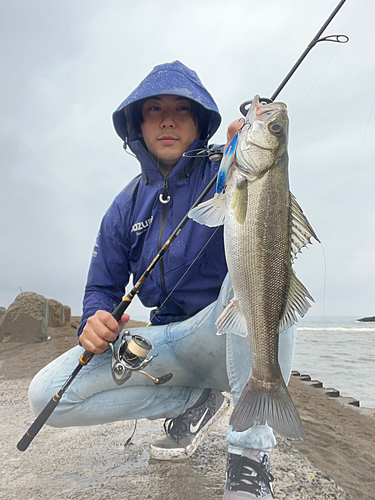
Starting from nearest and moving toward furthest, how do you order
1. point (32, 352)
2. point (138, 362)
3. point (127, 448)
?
1. point (138, 362)
2. point (127, 448)
3. point (32, 352)

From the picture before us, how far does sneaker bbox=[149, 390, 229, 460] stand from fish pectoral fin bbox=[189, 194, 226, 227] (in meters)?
1.43

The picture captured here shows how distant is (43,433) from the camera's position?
313 centimetres

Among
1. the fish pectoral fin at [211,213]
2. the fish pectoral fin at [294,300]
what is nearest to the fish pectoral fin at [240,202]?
the fish pectoral fin at [211,213]

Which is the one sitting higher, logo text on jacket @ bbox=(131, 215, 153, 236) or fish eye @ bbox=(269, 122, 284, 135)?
fish eye @ bbox=(269, 122, 284, 135)

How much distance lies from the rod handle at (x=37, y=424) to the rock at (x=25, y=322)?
8128 mm

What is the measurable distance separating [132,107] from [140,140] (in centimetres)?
29

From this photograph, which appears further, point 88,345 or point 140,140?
point 140,140

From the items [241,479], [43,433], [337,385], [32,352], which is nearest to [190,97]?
[241,479]

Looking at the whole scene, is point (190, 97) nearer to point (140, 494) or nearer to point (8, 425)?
point (140, 494)

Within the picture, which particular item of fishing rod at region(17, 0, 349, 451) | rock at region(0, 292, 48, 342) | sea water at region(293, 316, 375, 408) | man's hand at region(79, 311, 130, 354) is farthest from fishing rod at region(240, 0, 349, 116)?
rock at region(0, 292, 48, 342)

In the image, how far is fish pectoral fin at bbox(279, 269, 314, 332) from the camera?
1721 mm

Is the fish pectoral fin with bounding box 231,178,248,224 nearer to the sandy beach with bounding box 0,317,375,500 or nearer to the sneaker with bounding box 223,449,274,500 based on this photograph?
the sneaker with bounding box 223,449,274,500

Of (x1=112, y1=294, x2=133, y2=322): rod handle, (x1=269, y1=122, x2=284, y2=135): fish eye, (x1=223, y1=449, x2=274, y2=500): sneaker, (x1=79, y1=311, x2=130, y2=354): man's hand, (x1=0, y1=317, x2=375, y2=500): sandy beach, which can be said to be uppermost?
(x1=269, y1=122, x2=284, y2=135): fish eye

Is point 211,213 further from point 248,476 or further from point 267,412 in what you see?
point 248,476
